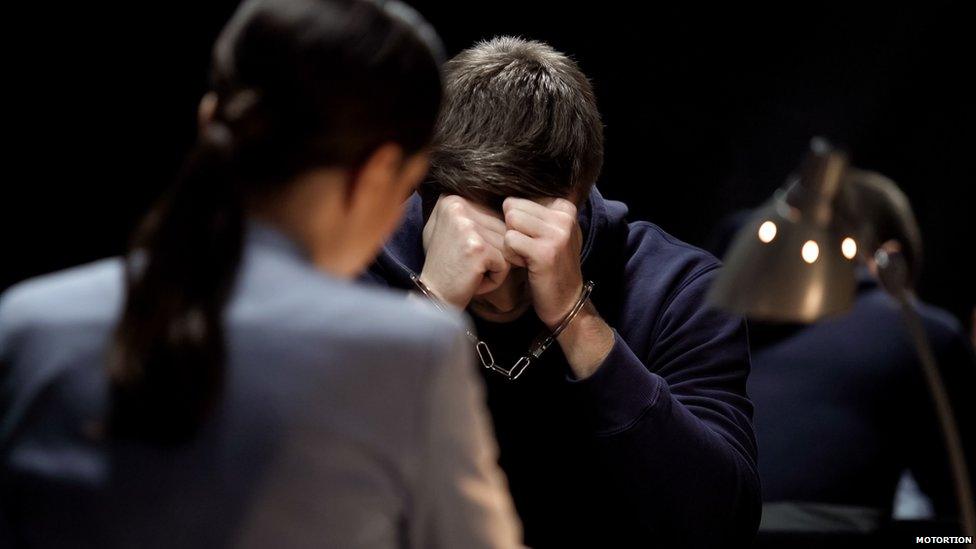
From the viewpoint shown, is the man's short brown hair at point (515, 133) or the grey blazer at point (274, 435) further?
the man's short brown hair at point (515, 133)

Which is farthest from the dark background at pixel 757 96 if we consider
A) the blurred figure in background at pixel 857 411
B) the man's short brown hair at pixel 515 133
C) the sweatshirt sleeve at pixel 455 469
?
the sweatshirt sleeve at pixel 455 469

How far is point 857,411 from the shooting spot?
2777 millimetres

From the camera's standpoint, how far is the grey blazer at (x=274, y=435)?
862mm

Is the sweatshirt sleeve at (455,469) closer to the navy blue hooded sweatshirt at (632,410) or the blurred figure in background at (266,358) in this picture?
the blurred figure in background at (266,358)

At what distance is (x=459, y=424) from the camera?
0.91 m

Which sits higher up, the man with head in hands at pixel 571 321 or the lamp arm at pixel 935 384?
the lamp arm at pixel 935 384

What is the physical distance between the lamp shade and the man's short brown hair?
1.61 ft

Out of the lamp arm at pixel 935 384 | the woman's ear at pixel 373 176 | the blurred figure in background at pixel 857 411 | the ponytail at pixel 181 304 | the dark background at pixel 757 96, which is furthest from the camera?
the dark background at pixel 757 96

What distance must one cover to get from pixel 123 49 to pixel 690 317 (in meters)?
1.58

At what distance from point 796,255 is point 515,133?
572mm

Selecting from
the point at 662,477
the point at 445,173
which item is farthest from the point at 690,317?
→ the point at 445,173

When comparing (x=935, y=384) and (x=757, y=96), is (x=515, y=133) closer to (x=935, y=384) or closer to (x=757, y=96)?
(x=935, y=384)

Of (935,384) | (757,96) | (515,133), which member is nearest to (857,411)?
(757,96)

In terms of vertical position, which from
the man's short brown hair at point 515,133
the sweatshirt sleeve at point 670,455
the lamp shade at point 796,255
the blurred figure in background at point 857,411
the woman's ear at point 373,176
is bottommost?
the blurred figure in background at point 857,411
